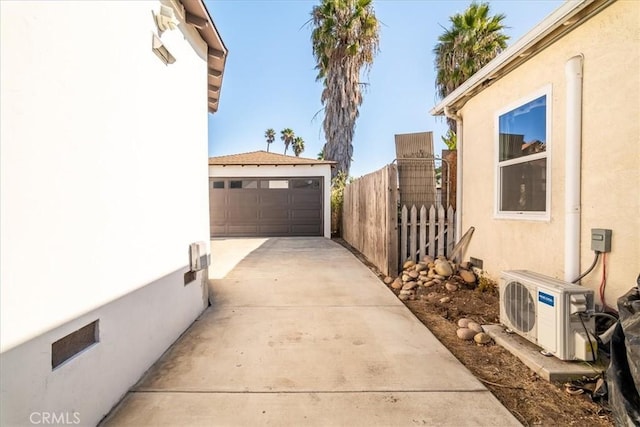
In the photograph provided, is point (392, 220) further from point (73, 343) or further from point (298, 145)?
point (298, 145)

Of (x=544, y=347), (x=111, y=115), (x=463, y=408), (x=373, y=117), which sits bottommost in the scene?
(x=463, y=408)

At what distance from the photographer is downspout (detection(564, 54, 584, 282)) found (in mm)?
2816

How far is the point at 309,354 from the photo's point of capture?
2617 millimetres

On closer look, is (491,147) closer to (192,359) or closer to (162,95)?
(162,95)

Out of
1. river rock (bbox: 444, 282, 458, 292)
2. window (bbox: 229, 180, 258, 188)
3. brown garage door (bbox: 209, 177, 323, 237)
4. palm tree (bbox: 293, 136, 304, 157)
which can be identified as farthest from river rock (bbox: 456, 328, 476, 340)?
palm tree (bbox: 293, 136, 304, 157)

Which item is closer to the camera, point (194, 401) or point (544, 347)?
point (194, 401)

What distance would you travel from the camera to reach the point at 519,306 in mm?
2721

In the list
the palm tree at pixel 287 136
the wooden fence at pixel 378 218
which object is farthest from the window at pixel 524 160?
the palm tree at pixel 287 136

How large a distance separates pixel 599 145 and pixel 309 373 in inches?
128

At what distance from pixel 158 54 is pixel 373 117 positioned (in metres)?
13.2

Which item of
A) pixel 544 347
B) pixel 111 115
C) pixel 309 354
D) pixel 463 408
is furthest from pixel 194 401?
pixel 544 347

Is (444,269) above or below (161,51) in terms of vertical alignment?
below

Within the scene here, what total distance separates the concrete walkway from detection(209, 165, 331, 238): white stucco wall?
293 inches

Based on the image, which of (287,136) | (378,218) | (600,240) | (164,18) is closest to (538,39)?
(600,240)
